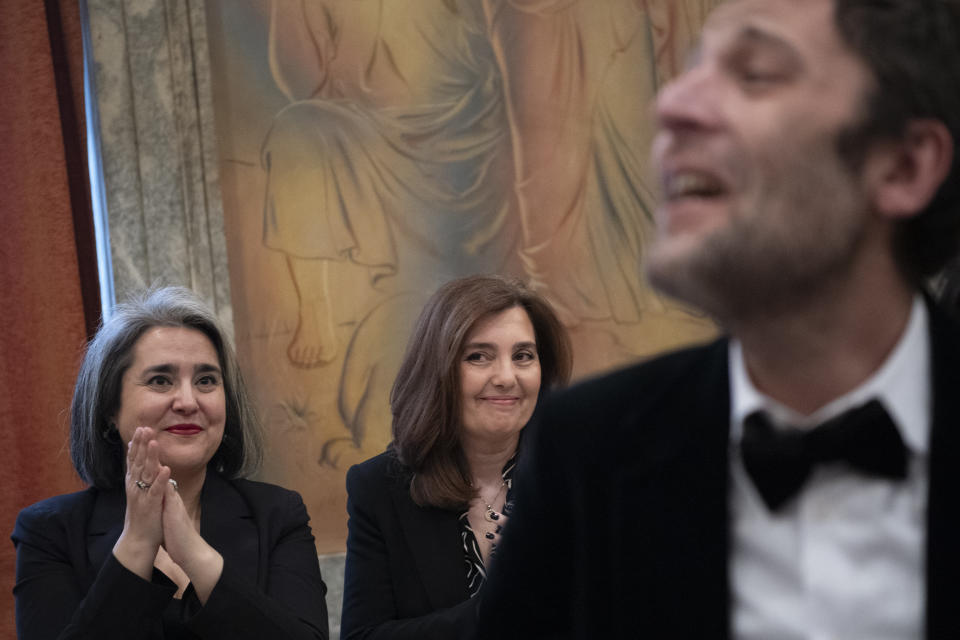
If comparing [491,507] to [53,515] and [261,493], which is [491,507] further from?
[53,515]

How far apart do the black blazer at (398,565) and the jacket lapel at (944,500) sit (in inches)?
73.3

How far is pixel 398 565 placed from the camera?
3.09 m

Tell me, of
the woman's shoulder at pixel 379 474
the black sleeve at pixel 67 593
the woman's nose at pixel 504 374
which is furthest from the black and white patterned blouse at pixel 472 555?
the black sleeve at pixel 67 593

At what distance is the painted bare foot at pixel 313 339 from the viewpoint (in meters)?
4.77

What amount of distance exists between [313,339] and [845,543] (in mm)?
3753

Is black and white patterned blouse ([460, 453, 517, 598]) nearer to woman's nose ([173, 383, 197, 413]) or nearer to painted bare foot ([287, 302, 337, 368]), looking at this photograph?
woman's nose ([173, 383, 197, 413])

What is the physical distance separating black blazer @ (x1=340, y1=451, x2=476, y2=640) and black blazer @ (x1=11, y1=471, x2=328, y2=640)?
16 cm

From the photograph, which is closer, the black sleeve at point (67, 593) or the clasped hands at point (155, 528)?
the black sleeve at point (67, 593)

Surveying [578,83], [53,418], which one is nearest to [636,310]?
[578,83]

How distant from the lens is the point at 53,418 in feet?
14.6

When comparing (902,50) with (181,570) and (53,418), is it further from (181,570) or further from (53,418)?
(53,418)

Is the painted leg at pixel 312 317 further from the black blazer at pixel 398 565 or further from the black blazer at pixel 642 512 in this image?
the black blazer at pixel 642 512

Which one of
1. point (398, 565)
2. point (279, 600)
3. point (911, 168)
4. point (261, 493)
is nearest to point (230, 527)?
point (261, 493)

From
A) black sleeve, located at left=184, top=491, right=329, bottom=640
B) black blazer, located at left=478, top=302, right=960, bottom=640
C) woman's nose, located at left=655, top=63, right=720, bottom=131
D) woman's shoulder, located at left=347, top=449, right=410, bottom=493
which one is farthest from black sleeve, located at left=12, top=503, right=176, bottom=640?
woman's nose, located at left=655, top=63, right=720, bottom=131
